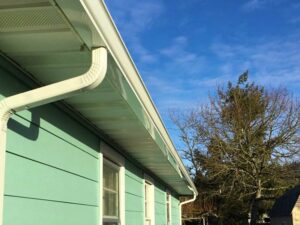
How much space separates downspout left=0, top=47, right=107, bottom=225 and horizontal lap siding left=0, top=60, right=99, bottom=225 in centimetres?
16

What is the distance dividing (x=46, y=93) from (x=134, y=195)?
13.5 feet

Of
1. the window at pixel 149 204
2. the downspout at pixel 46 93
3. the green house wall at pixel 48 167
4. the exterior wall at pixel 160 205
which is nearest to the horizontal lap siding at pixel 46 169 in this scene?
the green house wall at pixel 48 167

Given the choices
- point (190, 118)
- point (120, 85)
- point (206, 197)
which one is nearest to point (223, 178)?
point (206, 197)

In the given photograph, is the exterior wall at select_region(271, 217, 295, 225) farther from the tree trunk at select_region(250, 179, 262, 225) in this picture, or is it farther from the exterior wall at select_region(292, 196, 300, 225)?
the tree trunk at select_region(250, 179, 262, 225)

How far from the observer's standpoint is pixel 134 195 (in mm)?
6305

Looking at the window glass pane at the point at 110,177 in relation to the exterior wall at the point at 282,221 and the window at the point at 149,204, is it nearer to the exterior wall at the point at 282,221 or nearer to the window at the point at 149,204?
the window at the point at 149,204

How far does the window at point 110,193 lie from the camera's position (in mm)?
4811

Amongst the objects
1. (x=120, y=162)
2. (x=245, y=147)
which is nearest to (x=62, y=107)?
(x=120, y=162)

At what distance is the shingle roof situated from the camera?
3177 cm

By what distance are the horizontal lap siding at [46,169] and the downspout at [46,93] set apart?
16 cm

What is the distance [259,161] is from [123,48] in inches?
1111

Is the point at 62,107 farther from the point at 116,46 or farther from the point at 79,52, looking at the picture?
the point at 116,46

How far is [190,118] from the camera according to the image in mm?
32156

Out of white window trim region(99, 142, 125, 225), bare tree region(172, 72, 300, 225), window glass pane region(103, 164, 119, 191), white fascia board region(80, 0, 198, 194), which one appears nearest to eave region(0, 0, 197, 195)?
white fascia board region(80, 0, 198, 194)
